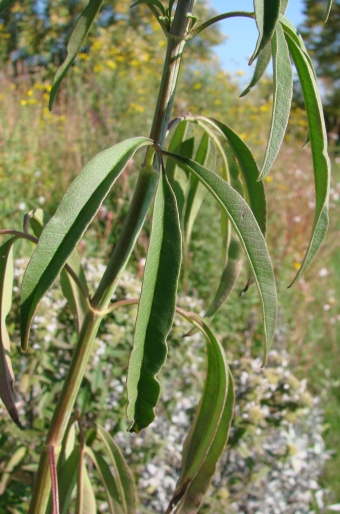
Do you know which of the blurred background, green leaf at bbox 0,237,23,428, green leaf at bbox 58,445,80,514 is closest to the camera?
green leaf at bbox 0,237,23,428

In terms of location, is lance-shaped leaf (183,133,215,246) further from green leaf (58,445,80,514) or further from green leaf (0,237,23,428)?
green leaf (58,445,80,514)

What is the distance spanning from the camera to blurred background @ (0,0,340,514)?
4.53 feet

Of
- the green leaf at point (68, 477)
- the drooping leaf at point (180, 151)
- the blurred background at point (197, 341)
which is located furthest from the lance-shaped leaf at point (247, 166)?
the blurred background at point (197, 341)

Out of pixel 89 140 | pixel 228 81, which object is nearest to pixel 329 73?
pixel 228 81

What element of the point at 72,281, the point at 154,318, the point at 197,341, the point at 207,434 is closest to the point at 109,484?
the point at 207,434

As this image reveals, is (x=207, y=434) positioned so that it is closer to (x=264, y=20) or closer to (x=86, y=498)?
(x=86, y=498)

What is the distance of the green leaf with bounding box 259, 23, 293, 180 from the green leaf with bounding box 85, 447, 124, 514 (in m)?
0.58

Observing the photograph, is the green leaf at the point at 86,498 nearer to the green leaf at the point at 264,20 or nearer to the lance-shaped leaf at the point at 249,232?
the lance-shaped leaf at the point at 249,232

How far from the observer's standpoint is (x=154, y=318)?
1.82 feet

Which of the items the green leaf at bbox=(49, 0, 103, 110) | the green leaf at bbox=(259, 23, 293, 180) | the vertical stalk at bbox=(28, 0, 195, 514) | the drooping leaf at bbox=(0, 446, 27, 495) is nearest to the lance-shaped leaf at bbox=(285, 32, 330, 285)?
the green leaf at bbox=(259, 23, 293, 180)

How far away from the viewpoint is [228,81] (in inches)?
243

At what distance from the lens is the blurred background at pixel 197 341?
1.38 metres

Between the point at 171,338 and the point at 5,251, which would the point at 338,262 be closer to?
the point at 171,338

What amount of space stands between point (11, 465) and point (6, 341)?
1.59ft
